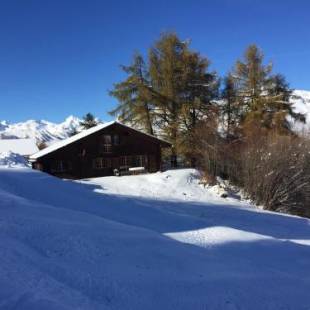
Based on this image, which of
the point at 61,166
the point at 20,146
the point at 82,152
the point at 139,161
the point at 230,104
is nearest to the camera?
the point at 61,166

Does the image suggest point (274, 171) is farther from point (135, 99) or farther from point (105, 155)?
point (135, 99)

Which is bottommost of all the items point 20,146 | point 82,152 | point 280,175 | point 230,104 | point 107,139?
point 280,175

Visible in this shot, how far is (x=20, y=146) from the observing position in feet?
146

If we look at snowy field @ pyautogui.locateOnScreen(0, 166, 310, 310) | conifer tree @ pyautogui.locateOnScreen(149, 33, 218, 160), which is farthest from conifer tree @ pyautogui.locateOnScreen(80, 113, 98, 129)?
snowy field @ pyautogui.locateOnScreen(0, 166, 310, 310)

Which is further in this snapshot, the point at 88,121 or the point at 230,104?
the point at 88,121

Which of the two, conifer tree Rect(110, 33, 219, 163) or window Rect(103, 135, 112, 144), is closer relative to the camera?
window Rect(103, 135, 112, 144)

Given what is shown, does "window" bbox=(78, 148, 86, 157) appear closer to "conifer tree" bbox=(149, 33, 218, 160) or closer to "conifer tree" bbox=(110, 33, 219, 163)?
"conifer tree" bbox=(110, 33, 219, 163)

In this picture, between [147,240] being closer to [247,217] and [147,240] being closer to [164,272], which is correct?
[164,272]

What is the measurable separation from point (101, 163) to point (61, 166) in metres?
3.55

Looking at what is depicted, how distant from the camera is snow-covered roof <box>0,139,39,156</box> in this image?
42.2 metres

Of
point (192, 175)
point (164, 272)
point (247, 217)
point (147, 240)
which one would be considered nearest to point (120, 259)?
point (164, 272)

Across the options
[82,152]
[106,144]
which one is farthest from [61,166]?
[106,144]

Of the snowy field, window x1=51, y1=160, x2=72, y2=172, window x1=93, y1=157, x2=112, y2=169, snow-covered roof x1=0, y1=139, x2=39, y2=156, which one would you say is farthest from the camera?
snow-covered roof x1=0, y1=139, x2=39, y2=156

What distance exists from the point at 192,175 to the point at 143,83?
1205 cm
